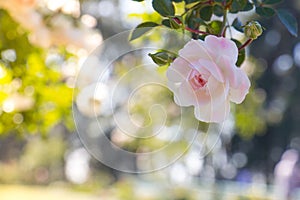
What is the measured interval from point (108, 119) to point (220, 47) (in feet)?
0.81

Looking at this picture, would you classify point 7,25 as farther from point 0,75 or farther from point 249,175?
point 249,175

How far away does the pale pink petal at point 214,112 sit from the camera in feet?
0.92

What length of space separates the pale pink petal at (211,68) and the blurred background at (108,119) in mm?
71

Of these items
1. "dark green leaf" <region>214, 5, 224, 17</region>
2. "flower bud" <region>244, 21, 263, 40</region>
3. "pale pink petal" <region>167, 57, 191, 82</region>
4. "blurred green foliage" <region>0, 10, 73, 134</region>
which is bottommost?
"pale pink petal" <region>167, 57, 191, 82</region>

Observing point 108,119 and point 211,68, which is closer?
point 211,68

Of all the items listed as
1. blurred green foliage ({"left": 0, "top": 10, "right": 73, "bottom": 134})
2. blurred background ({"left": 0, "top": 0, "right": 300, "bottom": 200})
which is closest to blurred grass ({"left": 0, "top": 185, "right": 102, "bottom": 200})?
blurred background ({"left": 0, "top": 0, "right": 300, "bottom": 200})

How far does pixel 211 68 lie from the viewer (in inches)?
10.8

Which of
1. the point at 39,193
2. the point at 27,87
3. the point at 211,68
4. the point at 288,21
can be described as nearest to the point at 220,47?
the point at 211,68

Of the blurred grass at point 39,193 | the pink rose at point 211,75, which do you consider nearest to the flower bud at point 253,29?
the pink rose at point 211,75

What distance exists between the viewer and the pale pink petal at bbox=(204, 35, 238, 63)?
276 mm

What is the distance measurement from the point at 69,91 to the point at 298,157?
142 centimetres

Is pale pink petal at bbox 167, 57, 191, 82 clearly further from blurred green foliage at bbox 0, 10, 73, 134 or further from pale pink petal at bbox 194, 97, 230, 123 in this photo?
blurred green foliage at bbox 0, 10, 73, 134

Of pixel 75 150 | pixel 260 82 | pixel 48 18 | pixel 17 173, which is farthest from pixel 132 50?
pixel 17 173

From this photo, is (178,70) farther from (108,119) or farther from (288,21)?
(108,119)
